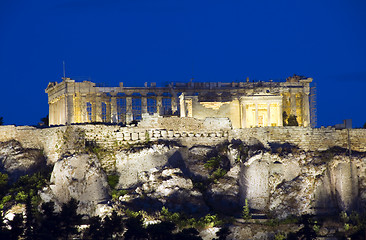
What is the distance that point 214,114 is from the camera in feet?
264

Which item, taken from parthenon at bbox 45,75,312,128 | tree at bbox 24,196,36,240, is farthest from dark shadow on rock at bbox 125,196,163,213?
parthenon at bbox 45,75,312,128

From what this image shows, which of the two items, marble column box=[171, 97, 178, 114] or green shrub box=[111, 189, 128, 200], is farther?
marble column box=[171, 97, 178, 114]

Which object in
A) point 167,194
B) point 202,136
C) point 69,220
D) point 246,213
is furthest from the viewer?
point 202,136

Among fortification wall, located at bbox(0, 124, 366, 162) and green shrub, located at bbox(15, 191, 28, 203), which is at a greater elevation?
fortification wall, located at bbox(0, 124, 366, 162)

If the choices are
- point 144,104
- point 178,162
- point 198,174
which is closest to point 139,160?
point 178,162

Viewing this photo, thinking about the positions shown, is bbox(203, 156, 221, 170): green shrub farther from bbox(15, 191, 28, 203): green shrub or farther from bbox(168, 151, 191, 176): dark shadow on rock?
bbox(15, 191, 28, 203): green shrub

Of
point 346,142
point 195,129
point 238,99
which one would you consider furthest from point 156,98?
point 346,142

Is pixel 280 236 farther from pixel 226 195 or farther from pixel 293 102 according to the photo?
pixel 293 102

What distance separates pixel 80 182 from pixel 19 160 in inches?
338

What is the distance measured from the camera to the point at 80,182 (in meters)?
66.8

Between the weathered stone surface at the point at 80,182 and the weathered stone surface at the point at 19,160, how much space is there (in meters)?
5.06

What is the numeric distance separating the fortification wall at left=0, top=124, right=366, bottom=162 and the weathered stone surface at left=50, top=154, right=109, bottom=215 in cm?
356

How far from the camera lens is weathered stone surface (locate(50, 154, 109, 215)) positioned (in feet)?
217

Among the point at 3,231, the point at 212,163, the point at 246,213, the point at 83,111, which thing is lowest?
the point at 3,231
